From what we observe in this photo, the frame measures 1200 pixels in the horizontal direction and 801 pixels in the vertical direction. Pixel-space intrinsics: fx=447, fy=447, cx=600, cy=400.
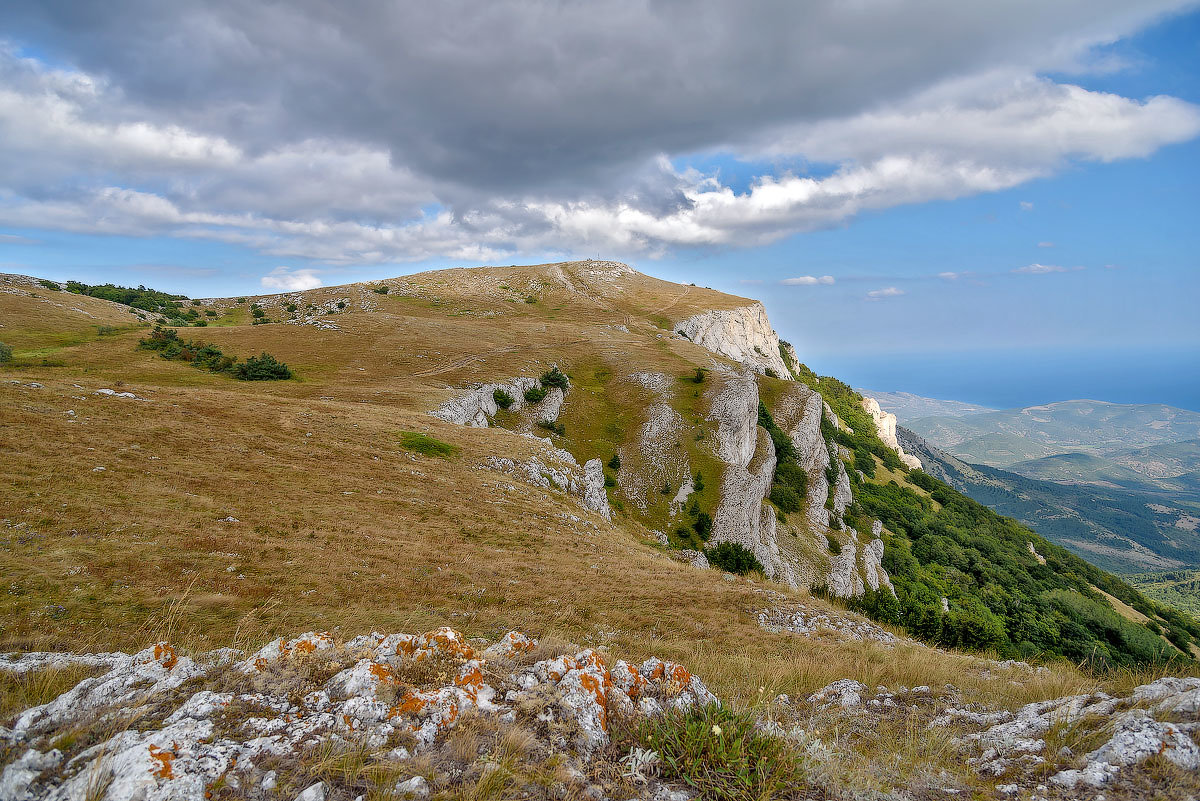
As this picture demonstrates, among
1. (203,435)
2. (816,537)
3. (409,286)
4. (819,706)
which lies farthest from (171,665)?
(409,286)

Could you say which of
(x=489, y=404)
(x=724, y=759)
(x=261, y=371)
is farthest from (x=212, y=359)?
(x=724, y=759)

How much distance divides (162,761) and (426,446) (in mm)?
21508

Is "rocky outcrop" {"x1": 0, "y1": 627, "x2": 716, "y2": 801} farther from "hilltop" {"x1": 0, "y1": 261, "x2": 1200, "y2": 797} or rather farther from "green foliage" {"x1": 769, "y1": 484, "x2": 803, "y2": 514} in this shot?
"green foliage" {"x1": 769, "y1": 484, "x2": 803, "y2": 514}

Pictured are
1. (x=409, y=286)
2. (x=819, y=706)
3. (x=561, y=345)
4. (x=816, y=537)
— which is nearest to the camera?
(x=819, y=706)

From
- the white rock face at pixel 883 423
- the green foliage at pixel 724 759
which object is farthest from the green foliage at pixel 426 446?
the white rock face at pixel 883 423

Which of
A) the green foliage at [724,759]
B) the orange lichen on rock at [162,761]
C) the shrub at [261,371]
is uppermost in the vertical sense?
the shrub at [261,371]

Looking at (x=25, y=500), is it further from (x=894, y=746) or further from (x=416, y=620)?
(x=894, y=746)

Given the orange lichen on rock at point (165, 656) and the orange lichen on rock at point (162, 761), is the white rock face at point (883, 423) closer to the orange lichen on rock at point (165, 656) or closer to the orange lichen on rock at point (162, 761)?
the orange lichen on rock at point (165, 656)

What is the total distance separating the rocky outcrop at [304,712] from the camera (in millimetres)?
3297

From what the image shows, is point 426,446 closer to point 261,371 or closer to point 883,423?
point 261,371

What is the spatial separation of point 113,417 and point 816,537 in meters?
52.9

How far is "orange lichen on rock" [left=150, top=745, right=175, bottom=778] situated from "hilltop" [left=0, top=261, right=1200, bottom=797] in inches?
3.2

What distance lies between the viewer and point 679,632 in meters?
11.0

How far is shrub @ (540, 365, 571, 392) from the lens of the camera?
47.8 meters
